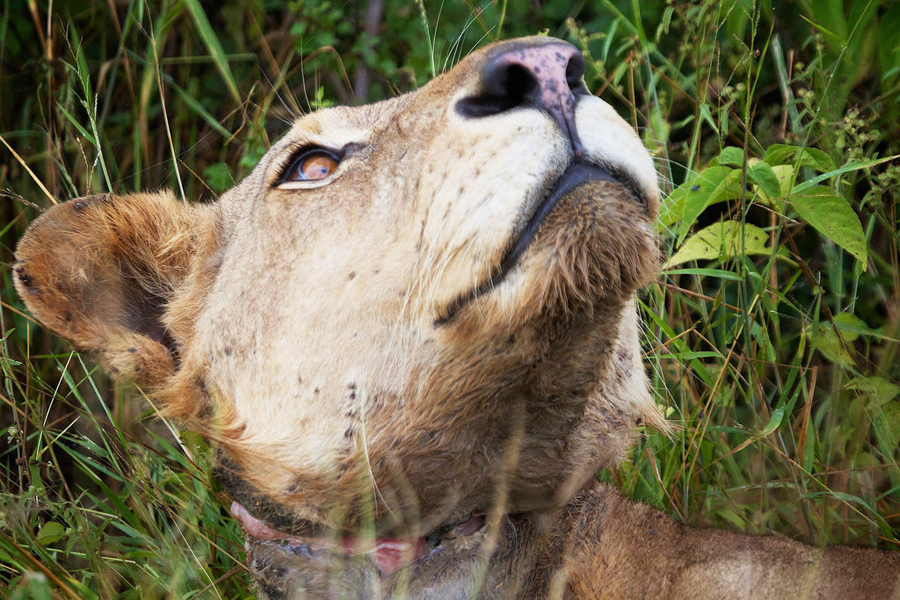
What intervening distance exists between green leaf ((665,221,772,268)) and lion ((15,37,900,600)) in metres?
0.43

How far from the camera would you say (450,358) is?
248cm

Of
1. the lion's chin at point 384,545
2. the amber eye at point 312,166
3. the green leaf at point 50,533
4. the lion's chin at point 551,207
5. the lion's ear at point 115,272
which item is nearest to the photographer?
the lion's chin at point 551,207

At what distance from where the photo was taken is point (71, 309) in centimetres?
318

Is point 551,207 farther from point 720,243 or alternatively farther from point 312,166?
point 720,243

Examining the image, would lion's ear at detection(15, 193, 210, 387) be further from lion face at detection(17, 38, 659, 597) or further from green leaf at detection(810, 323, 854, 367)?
green leaf at detection(810, 323, 854, 367)

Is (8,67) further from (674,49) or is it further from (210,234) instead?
(674,49)

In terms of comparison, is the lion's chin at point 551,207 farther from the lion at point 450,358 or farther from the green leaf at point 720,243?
the green leaf at point 720,243

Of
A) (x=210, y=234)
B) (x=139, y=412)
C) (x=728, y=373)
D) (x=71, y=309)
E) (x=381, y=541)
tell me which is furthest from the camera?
(x=139, y=412)

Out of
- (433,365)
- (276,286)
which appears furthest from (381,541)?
(276,286)

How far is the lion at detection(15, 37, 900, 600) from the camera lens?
233 cm

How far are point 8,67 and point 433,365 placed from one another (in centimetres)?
411

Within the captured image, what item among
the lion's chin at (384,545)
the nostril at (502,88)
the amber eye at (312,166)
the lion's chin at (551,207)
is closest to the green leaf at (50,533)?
the lion's chin at (384,545)

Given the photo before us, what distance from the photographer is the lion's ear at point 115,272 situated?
3.17m

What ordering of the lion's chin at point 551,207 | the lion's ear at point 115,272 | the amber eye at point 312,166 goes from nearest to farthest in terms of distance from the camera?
1. the lion's chin at point 551,207
2. the amber eye at point 312,166
3. the lion's ear at point 115,272
